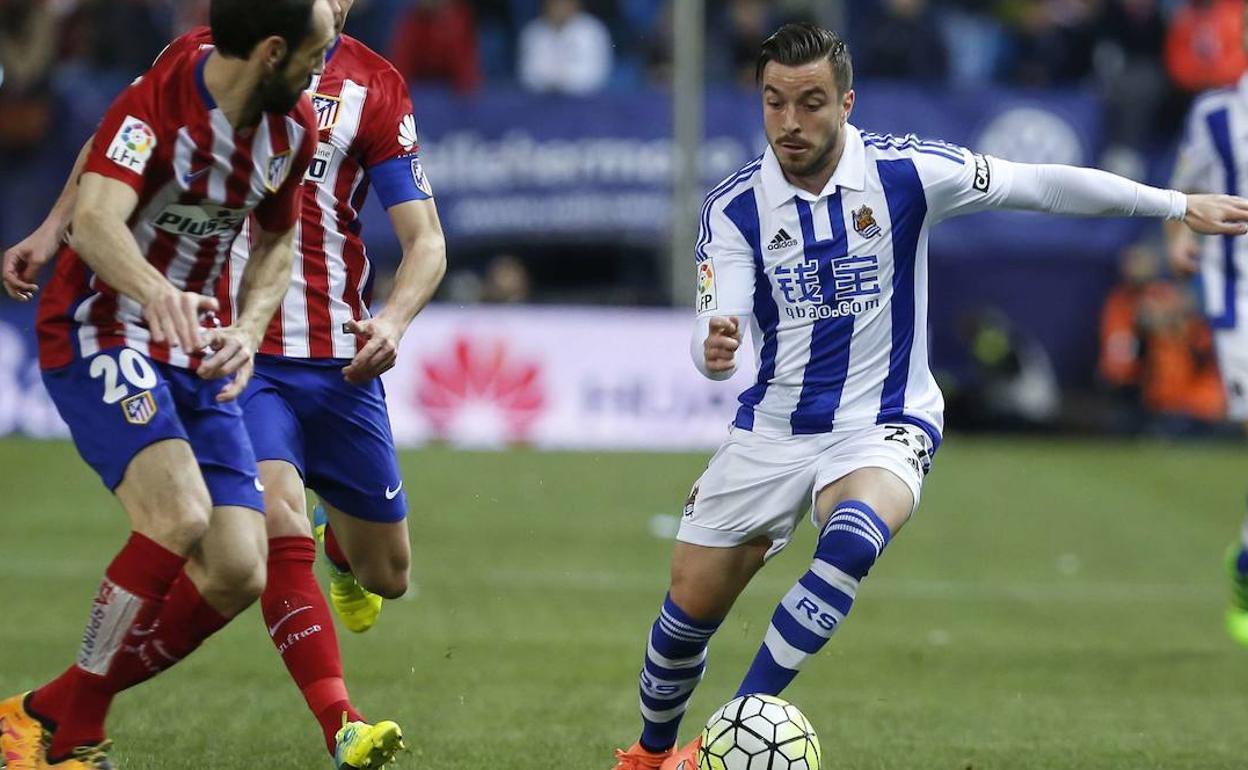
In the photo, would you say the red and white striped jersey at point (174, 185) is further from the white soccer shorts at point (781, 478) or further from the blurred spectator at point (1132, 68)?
the blurred spectator at point (1132, 68)

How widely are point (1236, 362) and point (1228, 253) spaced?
0.54m

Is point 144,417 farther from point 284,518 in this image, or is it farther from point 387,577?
point 387,577

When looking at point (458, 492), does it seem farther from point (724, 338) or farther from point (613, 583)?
point (724, 338)

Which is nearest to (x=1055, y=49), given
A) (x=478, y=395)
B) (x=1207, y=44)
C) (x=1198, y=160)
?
(x=1207, y=44)

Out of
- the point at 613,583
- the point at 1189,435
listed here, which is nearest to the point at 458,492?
the point at 613,583

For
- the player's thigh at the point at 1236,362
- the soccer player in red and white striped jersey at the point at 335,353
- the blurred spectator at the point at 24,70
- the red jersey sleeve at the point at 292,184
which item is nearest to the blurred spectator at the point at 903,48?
the blurred spectator at the point at 24,70

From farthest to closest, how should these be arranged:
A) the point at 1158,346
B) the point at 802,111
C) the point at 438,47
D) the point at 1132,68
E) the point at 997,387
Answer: the point at 1132,68 < the point at 997,387 < the point at 1158,346 < the point at 438,47 < the point at 802,111

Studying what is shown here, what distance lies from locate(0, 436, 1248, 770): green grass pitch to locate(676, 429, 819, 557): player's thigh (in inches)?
34.3

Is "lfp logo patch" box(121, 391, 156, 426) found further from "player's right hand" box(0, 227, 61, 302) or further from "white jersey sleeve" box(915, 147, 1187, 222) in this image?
"white jersey sleeve" box(915, 147, 1187, 222)

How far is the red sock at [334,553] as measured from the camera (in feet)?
23.2

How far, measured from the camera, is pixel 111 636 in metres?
5.34

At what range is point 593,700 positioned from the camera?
7.58 m

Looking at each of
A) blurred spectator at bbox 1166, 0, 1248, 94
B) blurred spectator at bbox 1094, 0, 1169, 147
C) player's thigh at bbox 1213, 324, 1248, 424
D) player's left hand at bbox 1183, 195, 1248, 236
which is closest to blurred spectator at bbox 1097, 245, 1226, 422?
blurred spectator at bbox 1094, 0, 1169, 147

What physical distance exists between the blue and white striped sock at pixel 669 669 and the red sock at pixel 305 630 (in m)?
0.94
